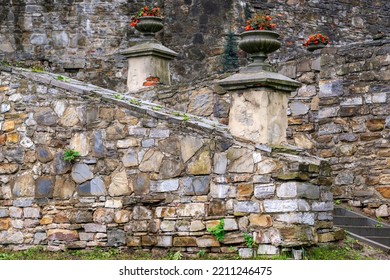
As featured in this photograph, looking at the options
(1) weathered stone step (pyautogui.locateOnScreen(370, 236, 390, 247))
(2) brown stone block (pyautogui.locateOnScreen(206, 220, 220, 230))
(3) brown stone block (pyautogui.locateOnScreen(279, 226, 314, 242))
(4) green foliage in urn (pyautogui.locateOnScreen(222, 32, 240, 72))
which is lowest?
(1) weathered stone step (pyautogui.locateOnScreen(370, 236, 390, 247))

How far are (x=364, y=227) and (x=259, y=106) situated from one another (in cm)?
275

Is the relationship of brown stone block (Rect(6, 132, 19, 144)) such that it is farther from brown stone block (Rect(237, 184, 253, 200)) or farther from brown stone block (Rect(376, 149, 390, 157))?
brown stone block (Rect(376, 149, 390, 157))

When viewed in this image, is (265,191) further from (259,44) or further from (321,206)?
(259,44)

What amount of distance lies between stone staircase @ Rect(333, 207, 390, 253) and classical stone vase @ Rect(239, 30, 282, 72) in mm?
2348

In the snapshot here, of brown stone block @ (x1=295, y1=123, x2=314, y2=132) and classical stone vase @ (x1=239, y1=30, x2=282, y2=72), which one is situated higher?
classical stone vase @ (x1=239, y1=30, x2=282, y2=72)

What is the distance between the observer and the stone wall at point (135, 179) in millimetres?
10086

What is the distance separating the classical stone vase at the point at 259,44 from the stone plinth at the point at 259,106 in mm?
140

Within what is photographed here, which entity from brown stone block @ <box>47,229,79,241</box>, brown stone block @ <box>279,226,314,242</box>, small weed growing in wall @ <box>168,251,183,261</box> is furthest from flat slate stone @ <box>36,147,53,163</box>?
brown stone block @ <box>279,226,314,242</box>

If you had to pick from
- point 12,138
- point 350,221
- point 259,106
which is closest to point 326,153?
point 350,221

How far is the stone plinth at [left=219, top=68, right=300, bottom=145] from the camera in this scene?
34.3ft

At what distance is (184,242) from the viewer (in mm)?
10578

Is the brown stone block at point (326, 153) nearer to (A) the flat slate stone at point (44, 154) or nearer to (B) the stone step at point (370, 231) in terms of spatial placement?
(B) the stone step at point (370, 231)
